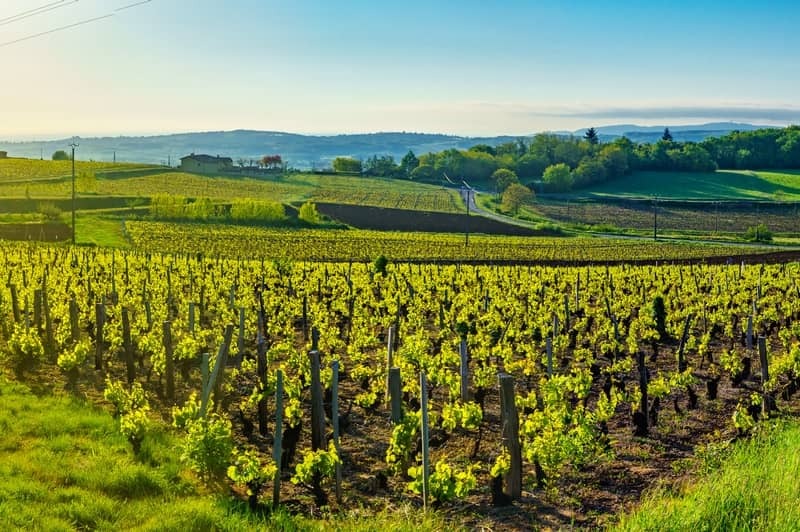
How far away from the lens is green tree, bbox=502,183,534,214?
341 feet

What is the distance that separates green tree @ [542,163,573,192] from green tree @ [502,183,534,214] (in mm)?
21708

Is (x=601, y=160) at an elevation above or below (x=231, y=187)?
above

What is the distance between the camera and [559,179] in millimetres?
128375

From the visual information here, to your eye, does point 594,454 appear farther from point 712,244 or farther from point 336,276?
point 712,244

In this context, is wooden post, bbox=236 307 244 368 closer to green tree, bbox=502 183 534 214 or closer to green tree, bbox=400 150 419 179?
green tree, bbox=502 183 534 214

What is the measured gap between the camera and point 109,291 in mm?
23641

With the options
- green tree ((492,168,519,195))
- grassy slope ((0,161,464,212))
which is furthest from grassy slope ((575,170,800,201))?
grassy slope ((0,161,464,212))

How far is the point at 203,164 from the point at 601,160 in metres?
73.7

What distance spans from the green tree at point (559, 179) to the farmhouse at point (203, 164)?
5918cm

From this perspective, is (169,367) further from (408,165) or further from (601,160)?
(408,165)

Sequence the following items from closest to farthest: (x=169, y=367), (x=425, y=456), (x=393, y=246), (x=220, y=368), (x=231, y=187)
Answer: (x=425, y=456) < (x=220, y=368) < (x=169, y=367) < (x=393, y=246) < (x=231, y=187)

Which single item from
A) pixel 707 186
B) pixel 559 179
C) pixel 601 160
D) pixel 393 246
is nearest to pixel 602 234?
pixel 393 246

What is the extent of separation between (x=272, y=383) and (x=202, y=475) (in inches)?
111

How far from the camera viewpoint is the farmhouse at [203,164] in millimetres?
139250
